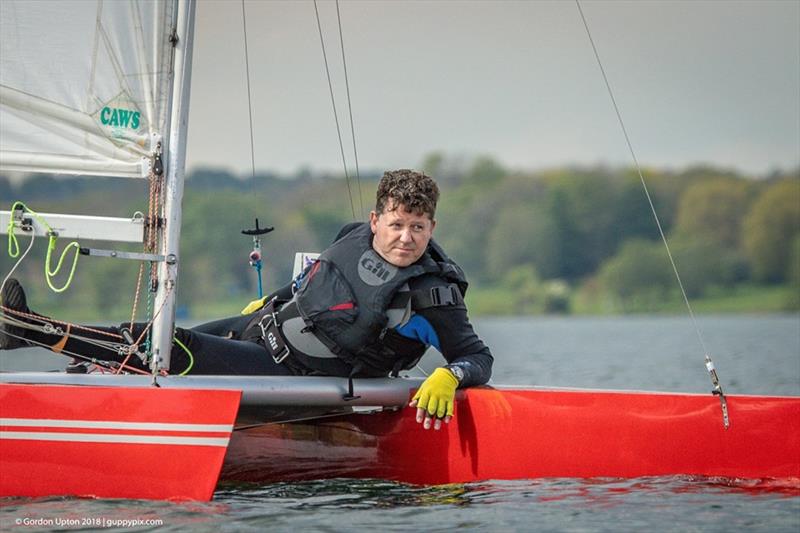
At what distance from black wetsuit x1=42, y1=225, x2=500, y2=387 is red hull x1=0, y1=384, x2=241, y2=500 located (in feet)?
1.60

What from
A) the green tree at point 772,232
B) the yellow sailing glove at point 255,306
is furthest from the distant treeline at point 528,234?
the yellow sailing glove at point 255,306

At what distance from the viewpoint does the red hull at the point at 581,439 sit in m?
4.48

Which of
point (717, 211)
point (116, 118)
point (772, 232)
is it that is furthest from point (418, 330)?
point (717, 211)

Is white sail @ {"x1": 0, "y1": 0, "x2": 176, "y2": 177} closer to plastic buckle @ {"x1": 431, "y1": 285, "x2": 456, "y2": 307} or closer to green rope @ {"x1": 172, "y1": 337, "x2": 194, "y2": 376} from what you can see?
green rope @ {"x1": 172, "y1": 337, "x2": 194, "y2": 376}

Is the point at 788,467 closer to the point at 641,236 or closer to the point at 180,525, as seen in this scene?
the point at 180,525

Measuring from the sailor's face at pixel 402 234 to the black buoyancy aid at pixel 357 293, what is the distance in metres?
0.04

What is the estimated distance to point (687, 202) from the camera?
2840 inches

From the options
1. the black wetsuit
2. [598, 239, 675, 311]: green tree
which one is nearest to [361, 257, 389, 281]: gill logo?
the black wetsuit

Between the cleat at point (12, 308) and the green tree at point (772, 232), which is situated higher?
the green tree at point (772, 232)

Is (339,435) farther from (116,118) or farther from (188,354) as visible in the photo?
(116,118)

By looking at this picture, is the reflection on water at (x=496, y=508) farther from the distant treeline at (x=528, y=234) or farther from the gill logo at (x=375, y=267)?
the distant treeline at (x=528, y=234)

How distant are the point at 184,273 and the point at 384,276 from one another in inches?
2558

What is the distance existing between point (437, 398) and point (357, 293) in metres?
0.56

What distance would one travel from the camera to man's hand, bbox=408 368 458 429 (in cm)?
442
